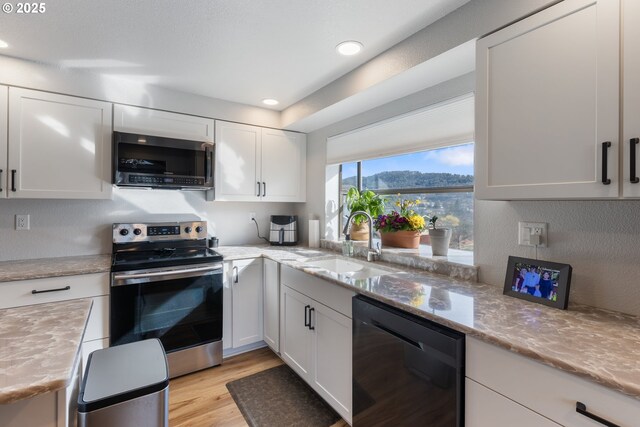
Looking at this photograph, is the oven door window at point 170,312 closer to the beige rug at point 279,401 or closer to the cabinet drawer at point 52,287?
the cabinet drawer at point 52,287

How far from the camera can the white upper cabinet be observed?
2.38 metres

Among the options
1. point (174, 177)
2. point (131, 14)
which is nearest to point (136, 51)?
point (131, 14)

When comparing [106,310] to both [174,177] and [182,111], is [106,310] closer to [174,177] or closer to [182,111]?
[174,177]

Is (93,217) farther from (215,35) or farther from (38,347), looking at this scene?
(38,347)

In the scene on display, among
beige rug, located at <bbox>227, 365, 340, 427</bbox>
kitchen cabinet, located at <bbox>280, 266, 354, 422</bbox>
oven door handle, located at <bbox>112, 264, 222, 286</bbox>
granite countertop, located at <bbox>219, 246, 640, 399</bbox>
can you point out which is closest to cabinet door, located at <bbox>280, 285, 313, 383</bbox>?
kitchen cabinet, located at <bbox>280, 266, 354, 422</bbox>

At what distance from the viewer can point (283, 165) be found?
125 inches

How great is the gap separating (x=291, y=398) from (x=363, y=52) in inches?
90.7

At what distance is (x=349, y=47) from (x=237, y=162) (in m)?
1.49

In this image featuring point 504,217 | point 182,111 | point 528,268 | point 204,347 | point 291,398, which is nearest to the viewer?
point 528,268

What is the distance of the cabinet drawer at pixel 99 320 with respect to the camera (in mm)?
1970

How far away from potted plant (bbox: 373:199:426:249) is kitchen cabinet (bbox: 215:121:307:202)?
116cm

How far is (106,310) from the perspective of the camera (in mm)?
2043

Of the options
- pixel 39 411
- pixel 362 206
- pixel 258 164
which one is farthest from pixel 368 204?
pixel 39 411

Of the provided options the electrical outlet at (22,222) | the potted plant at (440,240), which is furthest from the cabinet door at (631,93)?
the electrical outlet at (22,222)
